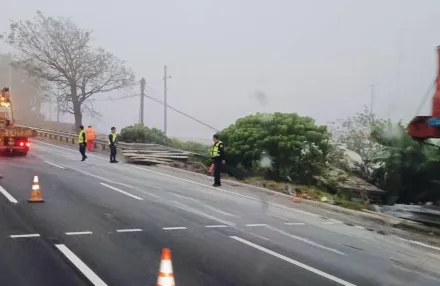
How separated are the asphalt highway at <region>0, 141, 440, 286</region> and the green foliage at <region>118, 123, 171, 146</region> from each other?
52.2 ft

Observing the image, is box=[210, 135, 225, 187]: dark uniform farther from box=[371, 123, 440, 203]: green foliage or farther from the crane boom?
the crane boom

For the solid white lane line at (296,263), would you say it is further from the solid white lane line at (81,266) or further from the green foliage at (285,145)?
the green foliage at (285,145)

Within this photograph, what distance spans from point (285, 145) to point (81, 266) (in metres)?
12.5

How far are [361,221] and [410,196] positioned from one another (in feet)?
15.2

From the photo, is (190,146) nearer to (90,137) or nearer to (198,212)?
(90,137)

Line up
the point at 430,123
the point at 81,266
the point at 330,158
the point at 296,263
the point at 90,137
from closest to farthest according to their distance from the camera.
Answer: the point at 81,266
the point at 296,263
the point at 430,123
the point at 330,158
the point at 90,137

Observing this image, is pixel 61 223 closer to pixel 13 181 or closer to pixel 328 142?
pixel 13 181

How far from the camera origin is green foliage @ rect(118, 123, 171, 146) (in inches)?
1208

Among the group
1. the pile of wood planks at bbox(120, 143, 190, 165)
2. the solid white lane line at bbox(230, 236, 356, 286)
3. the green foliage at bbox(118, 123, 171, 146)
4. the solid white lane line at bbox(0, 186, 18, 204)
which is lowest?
the solid white lane line at bbox(230, 236, 356, 286)

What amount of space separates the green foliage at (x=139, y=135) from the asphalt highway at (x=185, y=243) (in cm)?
1592

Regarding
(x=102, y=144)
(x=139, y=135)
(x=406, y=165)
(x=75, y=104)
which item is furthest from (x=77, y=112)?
(x=406, y=165)

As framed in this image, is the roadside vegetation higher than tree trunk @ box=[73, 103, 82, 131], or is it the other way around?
tree trunk @ box=[73, 103, 82, 131]

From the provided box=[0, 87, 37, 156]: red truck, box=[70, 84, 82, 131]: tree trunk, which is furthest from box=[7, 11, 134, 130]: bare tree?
box=[0, 87, 37, 156]: red truck

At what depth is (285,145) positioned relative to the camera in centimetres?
1839
